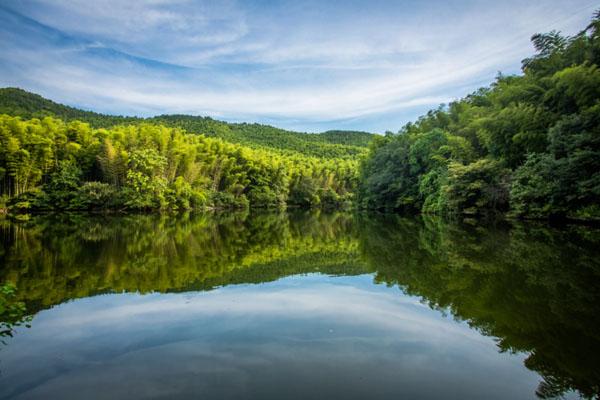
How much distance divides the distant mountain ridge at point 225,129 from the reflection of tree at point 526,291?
50.2m

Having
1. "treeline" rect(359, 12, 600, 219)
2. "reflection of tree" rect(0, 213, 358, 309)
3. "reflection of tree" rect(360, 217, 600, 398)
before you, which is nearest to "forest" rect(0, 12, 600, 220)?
"treeline" rect(359, 12, 600, 219)

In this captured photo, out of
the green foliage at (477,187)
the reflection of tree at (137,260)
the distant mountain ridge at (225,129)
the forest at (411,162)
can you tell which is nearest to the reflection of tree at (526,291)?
the reflection of tree at (137,260)

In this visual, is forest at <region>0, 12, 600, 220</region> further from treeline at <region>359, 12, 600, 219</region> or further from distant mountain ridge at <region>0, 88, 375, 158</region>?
distant mountain ridge at <region>0, 88, 375, 158</region>

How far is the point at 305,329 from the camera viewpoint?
4.55 meters

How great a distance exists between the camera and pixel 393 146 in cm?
3897

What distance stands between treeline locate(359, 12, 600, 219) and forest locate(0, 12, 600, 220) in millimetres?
66

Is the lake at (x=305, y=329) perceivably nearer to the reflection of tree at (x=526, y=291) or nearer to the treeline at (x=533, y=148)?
the reflection of tree at (x=526, y=291)

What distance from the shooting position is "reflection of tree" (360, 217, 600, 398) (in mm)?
3547

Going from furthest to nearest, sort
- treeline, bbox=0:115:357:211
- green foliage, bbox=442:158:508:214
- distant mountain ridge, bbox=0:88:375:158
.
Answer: distant mountain ridge, bbox=0:88:375:158
treeline, bbox=0:115:357:211
green foliage, bbox=442:158:508:214

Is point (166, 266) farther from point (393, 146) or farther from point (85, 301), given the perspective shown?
point (393, 146)

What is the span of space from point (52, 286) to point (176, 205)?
1309 inches

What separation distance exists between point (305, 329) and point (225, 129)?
88884 mm

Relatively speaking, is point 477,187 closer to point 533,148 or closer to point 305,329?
point 533,148

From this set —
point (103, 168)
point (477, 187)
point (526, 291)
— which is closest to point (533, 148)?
point (477, 187)
